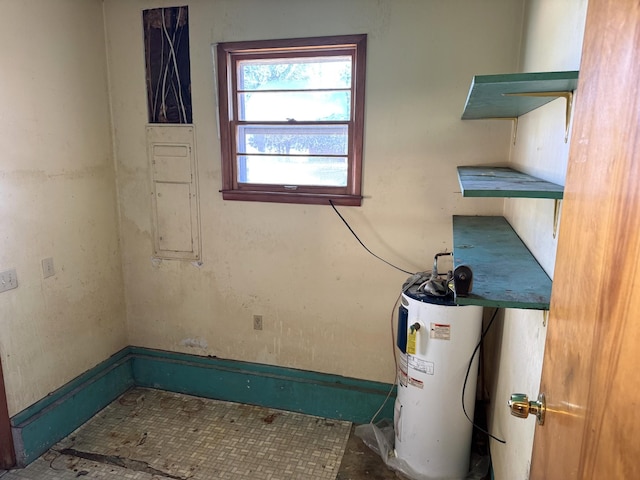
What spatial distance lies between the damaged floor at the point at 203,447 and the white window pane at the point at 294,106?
1907 millimetres

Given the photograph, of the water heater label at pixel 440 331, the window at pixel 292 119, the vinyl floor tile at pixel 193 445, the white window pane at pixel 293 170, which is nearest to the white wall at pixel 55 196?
the vinyl floor tile at pixel 193 445

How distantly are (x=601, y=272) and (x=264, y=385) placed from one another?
263 cm

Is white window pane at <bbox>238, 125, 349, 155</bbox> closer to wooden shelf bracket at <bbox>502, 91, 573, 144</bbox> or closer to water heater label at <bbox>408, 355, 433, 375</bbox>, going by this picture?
water heater label at <bbox>408, 355, 433, 375</bbox>

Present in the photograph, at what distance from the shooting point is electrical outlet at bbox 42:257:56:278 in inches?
98.1

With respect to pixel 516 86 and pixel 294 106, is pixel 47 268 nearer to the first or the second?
pixel 294 106

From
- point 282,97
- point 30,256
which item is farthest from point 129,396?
point 282,97

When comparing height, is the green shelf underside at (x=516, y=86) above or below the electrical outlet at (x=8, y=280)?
above

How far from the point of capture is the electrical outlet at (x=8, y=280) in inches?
88.8

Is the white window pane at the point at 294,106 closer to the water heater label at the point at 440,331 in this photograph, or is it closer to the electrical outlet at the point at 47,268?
the water heater label at the point at 440,331

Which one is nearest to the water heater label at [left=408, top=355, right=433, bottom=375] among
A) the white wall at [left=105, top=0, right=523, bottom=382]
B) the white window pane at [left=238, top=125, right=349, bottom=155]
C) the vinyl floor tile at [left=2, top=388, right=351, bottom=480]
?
the white wall at [left=105, top=0, right=523, bottom=382]

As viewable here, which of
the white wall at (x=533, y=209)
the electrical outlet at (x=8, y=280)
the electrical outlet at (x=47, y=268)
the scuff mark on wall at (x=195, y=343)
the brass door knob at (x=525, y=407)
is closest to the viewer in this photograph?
the brass door knob at (x=525, y=407)

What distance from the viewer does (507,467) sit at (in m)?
1.73

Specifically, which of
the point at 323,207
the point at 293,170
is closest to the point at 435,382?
the point at 323,207

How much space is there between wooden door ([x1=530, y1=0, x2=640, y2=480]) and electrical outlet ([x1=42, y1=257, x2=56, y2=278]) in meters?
2.61
